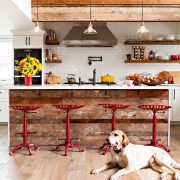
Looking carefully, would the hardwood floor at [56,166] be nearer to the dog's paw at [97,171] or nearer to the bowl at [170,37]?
the dog's paw at [97,171]

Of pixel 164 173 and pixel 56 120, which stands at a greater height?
pixel 56 120

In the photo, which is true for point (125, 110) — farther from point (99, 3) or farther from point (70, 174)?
point (99, 3)

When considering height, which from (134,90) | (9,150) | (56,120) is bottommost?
(9,150)

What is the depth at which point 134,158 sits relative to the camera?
3740mm

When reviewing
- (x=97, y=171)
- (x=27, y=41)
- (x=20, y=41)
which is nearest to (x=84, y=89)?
(x=97, y=171)

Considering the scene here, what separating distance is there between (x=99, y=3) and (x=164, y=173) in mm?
3714

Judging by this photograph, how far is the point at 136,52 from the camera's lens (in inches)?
303

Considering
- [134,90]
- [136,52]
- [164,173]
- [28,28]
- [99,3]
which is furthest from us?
[136,52]

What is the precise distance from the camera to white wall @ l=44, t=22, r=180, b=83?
25.5 feet

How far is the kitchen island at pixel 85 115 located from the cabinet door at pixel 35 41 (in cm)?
242

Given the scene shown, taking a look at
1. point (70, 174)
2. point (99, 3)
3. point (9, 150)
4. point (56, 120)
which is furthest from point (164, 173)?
point (99, 3)

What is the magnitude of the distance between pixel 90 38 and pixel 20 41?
5.53 ft

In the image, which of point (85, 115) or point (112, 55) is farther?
point (112, 55)

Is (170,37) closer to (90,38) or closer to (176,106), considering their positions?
(176,106)
